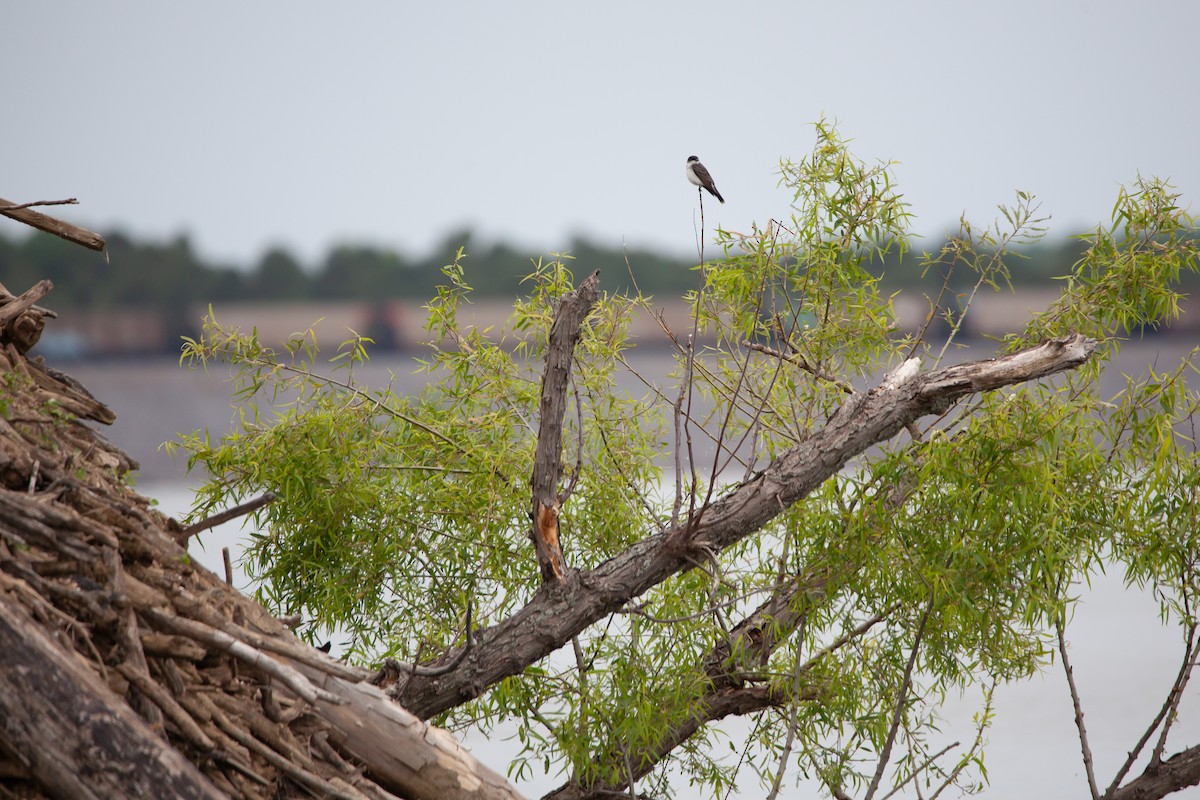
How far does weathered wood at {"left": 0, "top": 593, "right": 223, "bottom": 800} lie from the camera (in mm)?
1652

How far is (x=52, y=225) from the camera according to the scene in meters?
2.53

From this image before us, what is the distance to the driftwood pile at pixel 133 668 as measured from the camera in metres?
1.68

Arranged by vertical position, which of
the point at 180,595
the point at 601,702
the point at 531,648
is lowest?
the point at 601,702

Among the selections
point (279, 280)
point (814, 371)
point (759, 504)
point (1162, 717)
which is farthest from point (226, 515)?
point (279, 280)

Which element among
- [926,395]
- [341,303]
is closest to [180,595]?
[926,395]

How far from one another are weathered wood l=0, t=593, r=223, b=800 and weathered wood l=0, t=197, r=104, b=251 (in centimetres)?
112

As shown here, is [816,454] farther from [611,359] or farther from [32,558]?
[32,558]

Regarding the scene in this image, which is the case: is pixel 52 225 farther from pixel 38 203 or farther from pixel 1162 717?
pixel 1162 717

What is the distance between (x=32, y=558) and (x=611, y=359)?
89.2 inches

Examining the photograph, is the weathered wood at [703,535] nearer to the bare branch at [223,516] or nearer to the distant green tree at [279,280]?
the bare branch at [223,516]

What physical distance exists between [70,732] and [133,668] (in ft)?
0.64

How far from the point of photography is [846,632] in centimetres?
348

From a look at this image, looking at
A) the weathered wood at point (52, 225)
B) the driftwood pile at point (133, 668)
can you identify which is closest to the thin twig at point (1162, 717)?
the driftwood pile at point (133, 668)

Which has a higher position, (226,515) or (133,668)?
(226,515)
